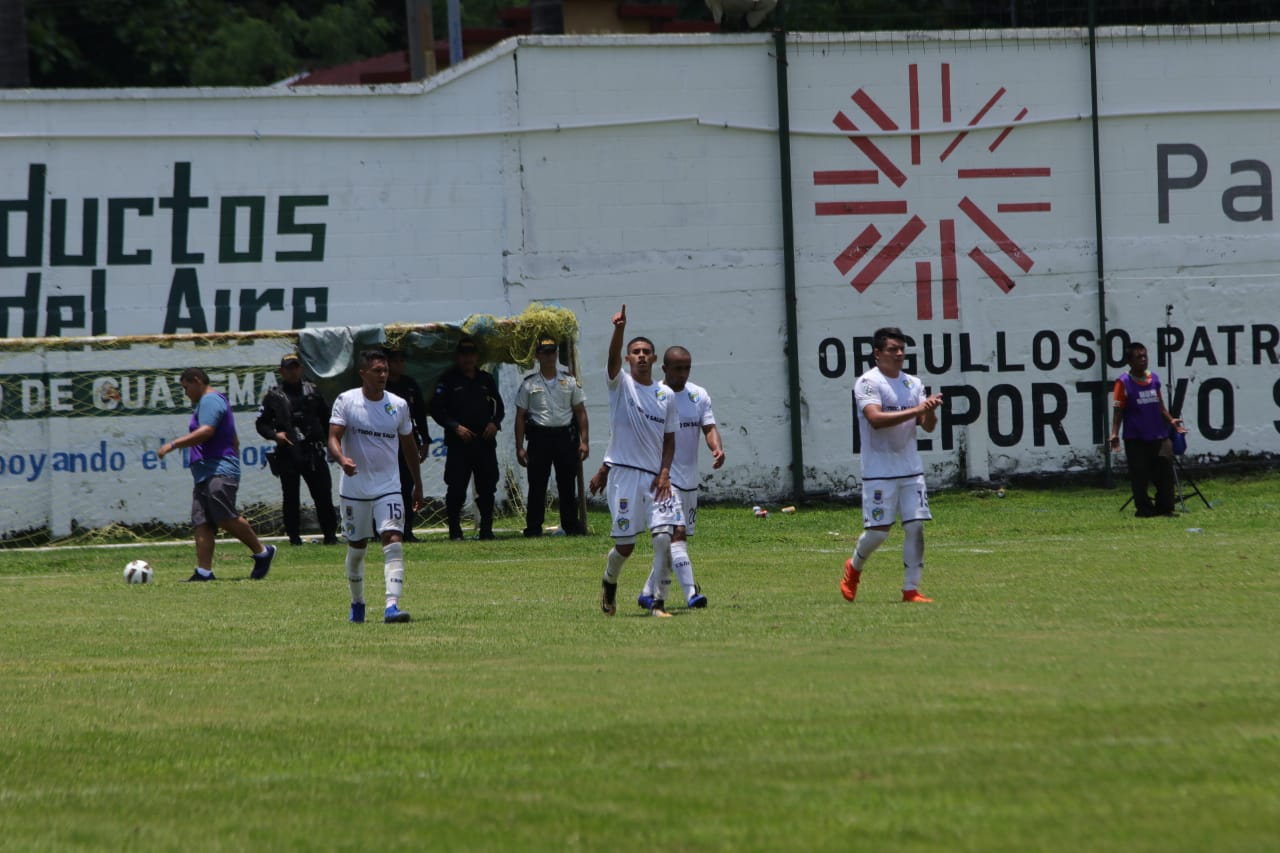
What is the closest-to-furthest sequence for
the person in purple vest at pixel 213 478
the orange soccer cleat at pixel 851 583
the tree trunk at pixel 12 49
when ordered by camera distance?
1. the orange soccer cleat at pixel 851 583
2. the person in purple vest at pixel 213 478
3. the tree trunk at pixel 12 49

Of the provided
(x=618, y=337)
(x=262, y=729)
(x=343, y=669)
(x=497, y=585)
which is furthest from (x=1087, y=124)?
(x=262, y=729)

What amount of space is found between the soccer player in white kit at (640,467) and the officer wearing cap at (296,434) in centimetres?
807

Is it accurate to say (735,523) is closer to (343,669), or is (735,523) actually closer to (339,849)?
(343,669)

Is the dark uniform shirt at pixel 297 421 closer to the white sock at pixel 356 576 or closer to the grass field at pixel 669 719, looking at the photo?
the grass field at pixel 669 719

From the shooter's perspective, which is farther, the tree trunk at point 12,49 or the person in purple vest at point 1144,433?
the tree trunk at point 12,49

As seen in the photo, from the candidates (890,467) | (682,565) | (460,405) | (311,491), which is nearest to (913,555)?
(890,467)

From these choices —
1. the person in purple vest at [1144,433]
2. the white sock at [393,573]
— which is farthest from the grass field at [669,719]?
the person in purple vest at [1144,433]

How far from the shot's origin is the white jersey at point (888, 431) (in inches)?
500

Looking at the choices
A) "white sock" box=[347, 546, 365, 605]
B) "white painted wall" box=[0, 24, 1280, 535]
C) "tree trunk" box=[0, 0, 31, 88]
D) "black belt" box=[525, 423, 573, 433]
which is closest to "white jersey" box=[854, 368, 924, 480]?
"white sock" box=[347, 546, 365, 605]

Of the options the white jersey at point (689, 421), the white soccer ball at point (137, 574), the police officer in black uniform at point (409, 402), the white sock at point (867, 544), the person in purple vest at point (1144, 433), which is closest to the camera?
the white sock at point (867, 544)

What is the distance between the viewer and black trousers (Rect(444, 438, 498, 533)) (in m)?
20.6

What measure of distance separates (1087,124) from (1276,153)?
2931 millimetres

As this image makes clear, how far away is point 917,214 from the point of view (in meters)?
25.1

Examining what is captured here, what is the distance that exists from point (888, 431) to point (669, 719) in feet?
17.8
